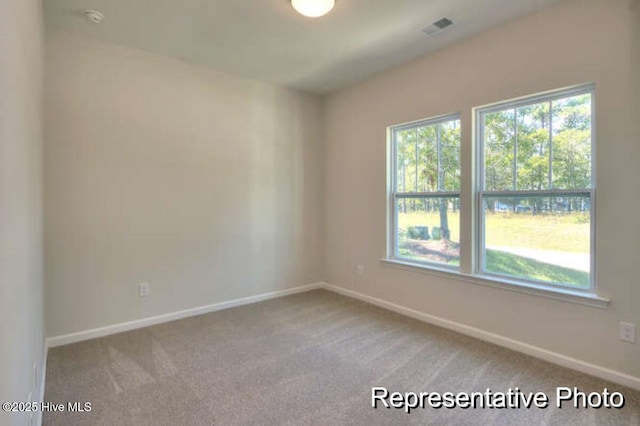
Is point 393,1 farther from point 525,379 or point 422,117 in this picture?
point 525,379

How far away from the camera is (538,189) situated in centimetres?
276

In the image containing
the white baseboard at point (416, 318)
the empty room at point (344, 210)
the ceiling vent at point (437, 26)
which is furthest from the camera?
the ceiling vent at point (437, 26)

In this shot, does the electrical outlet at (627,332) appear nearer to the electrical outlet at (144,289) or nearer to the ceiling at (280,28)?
the ceiling at (280,28)

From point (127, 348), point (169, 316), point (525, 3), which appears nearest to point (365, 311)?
point (169, 316)

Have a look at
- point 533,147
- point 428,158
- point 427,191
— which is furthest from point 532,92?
point 427,191

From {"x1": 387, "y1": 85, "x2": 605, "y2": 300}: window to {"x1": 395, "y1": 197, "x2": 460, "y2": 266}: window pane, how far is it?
11 mm

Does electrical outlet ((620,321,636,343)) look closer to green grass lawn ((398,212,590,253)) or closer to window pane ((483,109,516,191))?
green grass lawn ((398,212,590,253))

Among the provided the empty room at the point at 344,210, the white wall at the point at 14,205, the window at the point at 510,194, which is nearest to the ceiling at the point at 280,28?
the empty room at the point at 344,210

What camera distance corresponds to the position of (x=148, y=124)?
3.36 metres

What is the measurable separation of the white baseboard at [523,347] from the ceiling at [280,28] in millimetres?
2704

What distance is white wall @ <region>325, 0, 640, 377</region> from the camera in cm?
228

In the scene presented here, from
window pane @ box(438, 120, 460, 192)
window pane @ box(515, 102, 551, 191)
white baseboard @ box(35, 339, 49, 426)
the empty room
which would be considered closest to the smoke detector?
the empty room

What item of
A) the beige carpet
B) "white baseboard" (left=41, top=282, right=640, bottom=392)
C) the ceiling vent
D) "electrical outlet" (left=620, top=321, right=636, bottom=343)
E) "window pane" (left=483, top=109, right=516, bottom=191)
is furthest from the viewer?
"window pane" (left=483, top=109, right=516, bottom=191)

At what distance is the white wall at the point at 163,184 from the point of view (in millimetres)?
2938
